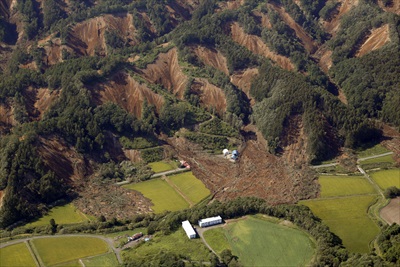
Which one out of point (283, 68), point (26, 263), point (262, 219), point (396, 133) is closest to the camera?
point (26, 263)

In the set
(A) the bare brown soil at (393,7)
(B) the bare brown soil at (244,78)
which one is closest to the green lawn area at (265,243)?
(B) the bare brown soil at (244,78)

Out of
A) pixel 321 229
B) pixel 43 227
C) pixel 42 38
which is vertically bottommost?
pixel 43 227

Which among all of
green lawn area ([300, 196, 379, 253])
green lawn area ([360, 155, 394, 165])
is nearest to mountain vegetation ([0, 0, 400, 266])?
green lawn area ([300, 196, 379, 253])

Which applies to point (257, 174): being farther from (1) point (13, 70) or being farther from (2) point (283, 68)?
(1) point (13, 70)

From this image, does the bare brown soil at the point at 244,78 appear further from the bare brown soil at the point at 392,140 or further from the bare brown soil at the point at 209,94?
the bare brown soil at the point at 392,140

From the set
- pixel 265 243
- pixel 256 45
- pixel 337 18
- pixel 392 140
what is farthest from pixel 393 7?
pixel 265 243


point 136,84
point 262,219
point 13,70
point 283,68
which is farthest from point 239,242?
point 13,70

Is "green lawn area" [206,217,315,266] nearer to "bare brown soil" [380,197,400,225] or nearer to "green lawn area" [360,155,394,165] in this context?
"bare brown soil" [380,197,400,225]
